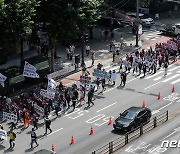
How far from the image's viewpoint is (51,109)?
125 ft

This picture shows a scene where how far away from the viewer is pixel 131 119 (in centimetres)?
3319

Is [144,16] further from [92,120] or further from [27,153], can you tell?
[27,153]

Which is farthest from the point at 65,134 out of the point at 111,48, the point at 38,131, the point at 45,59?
the point at 111,48

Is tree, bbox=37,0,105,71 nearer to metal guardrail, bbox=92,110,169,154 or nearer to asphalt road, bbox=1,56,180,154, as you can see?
asphalt road, bbox=1,56,180,154

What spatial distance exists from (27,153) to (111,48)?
29.4 meters

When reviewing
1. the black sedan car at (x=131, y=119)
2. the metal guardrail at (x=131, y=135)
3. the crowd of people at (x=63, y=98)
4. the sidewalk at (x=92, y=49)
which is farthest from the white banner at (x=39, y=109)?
the sidewalk at (x=92, y=49)

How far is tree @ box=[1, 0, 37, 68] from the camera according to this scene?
3962cm

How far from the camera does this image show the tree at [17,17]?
130 ft

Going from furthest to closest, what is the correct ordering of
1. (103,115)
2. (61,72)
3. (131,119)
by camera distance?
1. (61,72)
2. (103,115)
3. (131,119)

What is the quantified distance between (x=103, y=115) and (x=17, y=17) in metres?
12.1

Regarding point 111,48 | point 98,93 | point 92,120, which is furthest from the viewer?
point 111,48

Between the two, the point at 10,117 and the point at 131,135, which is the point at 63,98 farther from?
the point at 131,135

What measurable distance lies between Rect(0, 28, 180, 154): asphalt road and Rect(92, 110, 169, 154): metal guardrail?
65 centimetres

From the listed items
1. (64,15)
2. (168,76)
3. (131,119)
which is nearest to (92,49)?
(64,15)
